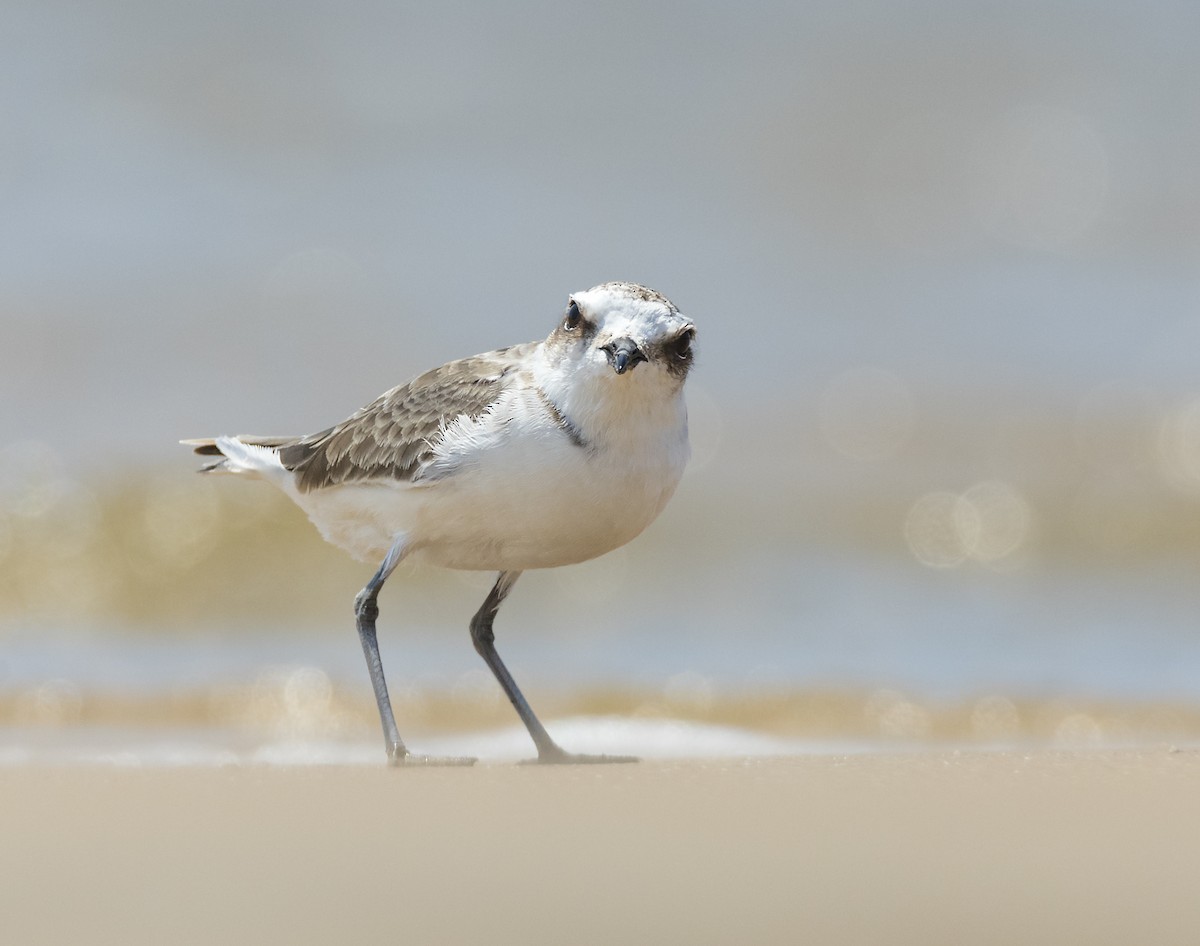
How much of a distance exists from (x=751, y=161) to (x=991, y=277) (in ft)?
13.8

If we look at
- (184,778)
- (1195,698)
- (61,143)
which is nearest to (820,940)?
(184,778)

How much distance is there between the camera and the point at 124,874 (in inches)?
187

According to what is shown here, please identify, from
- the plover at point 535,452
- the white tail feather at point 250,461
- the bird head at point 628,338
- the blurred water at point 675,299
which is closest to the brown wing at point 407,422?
the plover at point 535,452

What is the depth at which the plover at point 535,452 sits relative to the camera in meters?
6.97

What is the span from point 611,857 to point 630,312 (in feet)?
8.75

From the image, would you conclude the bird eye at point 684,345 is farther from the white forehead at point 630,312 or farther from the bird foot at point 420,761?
the bird foot at point 420,761

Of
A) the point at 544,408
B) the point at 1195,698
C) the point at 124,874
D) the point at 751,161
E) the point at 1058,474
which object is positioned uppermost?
the point at 751,161

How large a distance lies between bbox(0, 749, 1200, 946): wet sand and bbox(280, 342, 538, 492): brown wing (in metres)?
1.80

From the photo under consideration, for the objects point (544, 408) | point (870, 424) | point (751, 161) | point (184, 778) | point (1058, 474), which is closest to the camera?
point (184, 778)

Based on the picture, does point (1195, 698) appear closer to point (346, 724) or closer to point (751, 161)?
point (346, 724)

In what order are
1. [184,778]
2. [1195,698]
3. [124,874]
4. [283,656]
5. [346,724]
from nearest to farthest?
[124,874] → [184,778] → [1195,698] → [346,724] → [283,656]

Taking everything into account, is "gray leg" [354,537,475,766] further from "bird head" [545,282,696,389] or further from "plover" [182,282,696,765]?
"bird head" [545,282,696,389]

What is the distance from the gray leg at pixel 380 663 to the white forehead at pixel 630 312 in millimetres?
1536

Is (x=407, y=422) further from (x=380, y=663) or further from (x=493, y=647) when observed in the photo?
(x=493, y=647)
